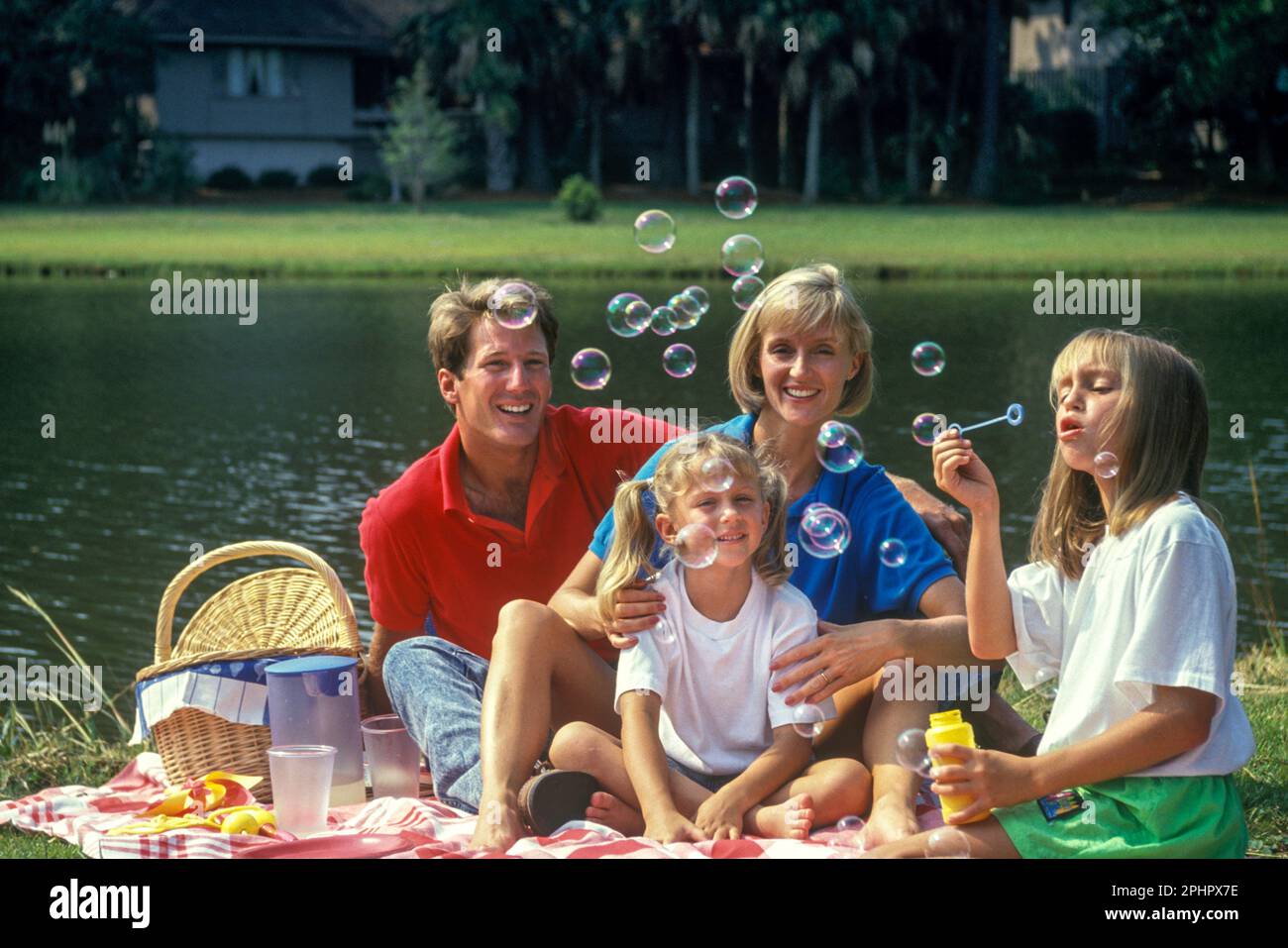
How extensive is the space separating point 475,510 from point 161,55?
1589 inches

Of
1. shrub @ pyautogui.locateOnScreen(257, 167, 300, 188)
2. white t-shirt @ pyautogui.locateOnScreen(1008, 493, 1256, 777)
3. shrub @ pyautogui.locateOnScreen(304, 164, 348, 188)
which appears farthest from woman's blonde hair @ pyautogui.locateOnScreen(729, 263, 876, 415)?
shrub @ pyautogui.locateOnScreen(304, 164, 348, 188)

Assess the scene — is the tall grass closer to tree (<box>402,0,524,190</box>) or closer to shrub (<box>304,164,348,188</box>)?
tree (<box>402,0,524,190</box>)

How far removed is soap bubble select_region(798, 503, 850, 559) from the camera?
15.0 ft

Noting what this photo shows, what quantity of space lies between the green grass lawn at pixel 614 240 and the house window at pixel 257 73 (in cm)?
622

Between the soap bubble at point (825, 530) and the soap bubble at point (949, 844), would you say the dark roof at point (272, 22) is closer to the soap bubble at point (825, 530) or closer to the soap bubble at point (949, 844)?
the soap bubble at point (825, 530)

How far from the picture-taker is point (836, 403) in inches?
186

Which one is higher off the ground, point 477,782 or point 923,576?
point 923,576

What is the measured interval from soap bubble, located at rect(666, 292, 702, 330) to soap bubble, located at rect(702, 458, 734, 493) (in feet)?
3.85

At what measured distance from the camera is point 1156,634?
3.82m

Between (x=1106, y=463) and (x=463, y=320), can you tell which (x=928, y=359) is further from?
(x=1106, y=463)

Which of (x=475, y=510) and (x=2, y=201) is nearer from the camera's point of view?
(x=475, y=510)

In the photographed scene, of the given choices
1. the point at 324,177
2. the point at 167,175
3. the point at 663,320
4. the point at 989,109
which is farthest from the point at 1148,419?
the point at 324,177
